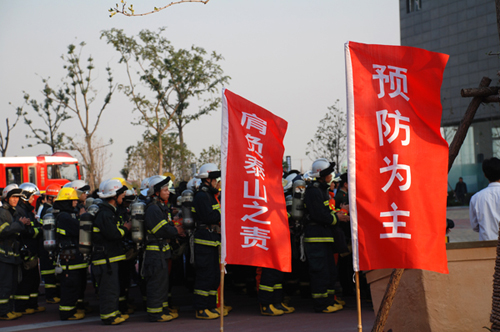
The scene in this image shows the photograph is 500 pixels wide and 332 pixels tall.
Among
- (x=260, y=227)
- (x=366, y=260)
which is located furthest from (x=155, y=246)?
(x=366, y=260)

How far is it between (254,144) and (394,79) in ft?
5.95

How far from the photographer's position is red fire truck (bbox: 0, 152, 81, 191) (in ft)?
87.0

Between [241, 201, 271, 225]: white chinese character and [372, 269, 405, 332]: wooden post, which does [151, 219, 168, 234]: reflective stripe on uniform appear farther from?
[372, 269, 405, 332]: wooden post

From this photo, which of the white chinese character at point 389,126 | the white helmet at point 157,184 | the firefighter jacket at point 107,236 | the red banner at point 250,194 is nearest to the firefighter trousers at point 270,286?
the white helmet at point 157,184

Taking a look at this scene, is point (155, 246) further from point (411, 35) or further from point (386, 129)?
point (411, 35)

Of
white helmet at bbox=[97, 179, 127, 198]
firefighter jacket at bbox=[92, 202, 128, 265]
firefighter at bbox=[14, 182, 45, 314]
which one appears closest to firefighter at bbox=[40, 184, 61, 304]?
firefighter at bbox=[14, 182, 45, 314]

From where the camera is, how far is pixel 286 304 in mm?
9914

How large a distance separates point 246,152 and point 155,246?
3.33 m

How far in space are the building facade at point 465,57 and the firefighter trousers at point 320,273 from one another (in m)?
37.1

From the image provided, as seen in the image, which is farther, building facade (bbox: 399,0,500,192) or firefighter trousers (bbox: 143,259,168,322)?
building facade (bbox: 399,0,500,192)

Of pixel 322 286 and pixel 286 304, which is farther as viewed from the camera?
pixel 286 304

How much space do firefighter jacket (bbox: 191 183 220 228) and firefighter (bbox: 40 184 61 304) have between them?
10.8 ft

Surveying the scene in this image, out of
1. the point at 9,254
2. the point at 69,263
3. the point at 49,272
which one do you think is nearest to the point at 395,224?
the point at 69,263

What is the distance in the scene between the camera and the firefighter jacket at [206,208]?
8.94 metres
